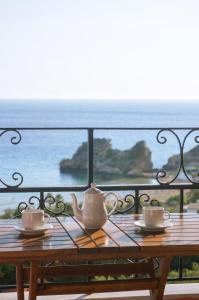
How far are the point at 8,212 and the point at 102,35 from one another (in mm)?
22989

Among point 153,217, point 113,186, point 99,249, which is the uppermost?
point 113,186

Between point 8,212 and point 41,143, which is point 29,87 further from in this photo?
point 8,212

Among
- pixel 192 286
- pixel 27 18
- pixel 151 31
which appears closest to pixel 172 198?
pixel 192 286

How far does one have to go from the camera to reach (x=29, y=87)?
23.8 meters

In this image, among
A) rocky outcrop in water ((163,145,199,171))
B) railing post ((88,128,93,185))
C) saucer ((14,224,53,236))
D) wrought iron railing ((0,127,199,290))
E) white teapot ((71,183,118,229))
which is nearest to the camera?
saucer ((14,224,53,236))

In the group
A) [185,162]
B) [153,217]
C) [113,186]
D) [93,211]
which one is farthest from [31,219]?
[185,162]

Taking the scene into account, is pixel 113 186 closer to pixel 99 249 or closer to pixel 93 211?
pixel 93 211

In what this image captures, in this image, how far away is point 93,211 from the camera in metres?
2.63

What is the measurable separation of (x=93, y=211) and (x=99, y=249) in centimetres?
32

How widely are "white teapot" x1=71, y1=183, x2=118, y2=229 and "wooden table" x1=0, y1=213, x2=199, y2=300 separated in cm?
4

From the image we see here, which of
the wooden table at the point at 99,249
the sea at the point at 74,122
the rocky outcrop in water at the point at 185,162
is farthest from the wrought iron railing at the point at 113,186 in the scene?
the sea at the point at 74,122

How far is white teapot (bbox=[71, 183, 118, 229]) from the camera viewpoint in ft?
8.66

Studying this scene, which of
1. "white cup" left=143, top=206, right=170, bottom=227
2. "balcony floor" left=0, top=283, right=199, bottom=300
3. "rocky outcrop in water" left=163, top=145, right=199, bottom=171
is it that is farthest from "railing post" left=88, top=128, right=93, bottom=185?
"white cup" left=143, top=206, right=170, bottom=227

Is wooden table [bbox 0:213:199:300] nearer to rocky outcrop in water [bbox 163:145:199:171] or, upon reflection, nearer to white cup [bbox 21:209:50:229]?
white cup [bbox 21:209:50:229]
